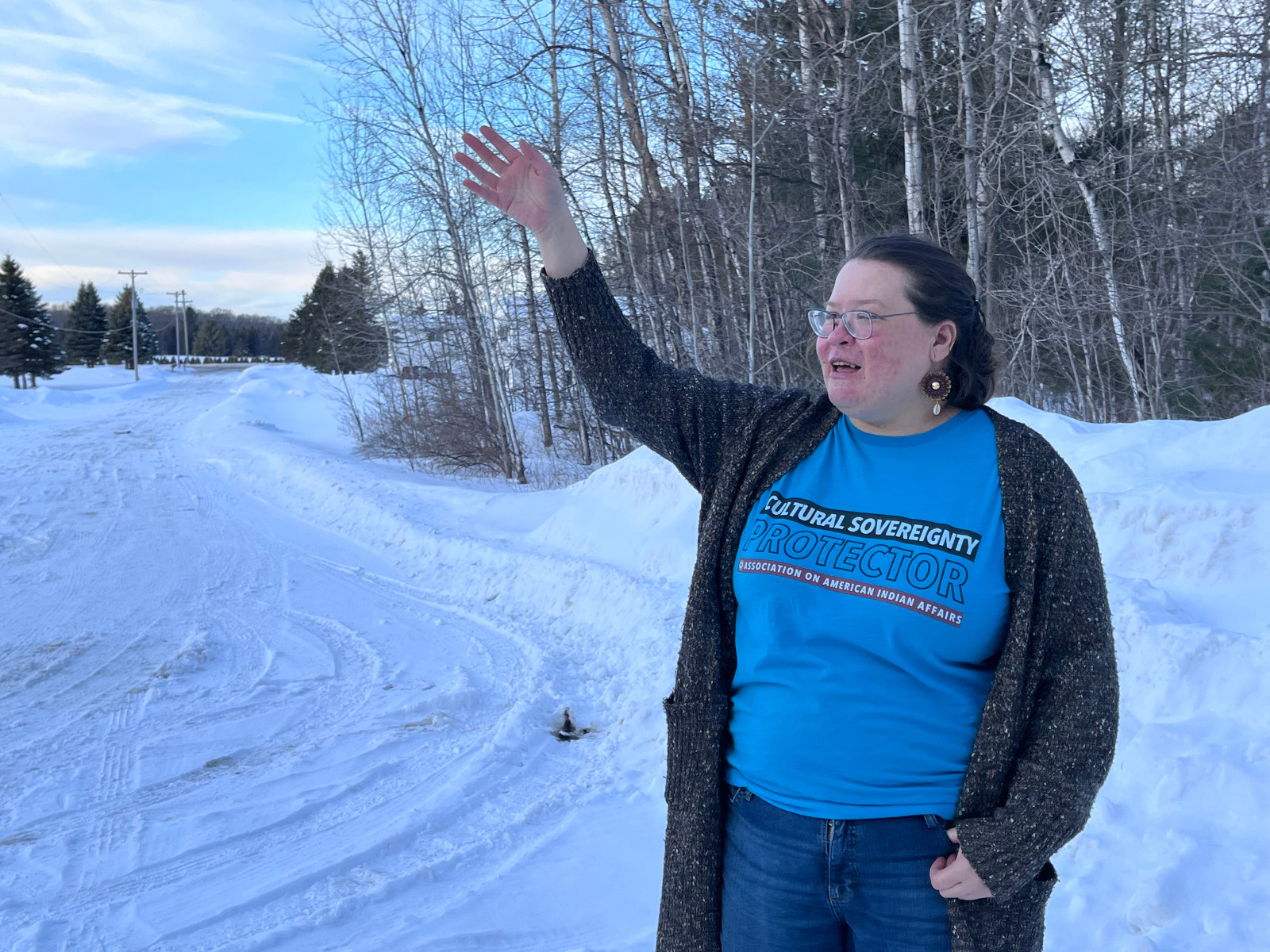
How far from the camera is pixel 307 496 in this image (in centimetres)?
1442

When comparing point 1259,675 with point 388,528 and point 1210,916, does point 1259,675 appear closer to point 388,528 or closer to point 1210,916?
point 1210,916

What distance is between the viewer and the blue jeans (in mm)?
1773

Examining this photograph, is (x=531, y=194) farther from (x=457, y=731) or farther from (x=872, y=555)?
(x=457, y=731)

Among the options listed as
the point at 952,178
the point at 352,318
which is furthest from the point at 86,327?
the point at 952,178

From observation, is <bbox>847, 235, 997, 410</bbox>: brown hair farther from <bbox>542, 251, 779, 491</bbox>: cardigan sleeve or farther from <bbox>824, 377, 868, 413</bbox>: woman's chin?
<bbox>542, 251, 779, 491</bbox>: cardigan sleeve

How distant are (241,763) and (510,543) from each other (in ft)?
17.9

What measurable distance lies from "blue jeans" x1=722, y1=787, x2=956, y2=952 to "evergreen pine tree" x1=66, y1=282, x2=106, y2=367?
77.4m

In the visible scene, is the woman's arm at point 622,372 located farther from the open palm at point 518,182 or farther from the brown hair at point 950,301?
the brown hair at point 950,301

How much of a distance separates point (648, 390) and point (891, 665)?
0.88 metres

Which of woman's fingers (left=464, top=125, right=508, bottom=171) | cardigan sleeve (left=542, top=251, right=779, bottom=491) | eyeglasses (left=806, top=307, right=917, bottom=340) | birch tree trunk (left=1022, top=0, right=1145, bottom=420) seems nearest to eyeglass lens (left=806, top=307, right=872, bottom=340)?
eyeglasses (left=806, top=307, right=917, bottom=340)

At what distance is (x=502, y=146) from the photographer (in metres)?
2.39

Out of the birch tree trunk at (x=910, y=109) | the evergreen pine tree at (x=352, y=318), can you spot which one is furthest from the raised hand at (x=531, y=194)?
the evergreen pine tree at (x=352, y=318)

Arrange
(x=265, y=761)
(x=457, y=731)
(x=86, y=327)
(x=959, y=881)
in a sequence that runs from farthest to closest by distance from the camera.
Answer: (x=86, y=327)
(x=457, y=731)
(x=265, y=761)
(x=959, y=881)

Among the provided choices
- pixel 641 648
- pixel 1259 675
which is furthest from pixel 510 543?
pixel 1259 675
